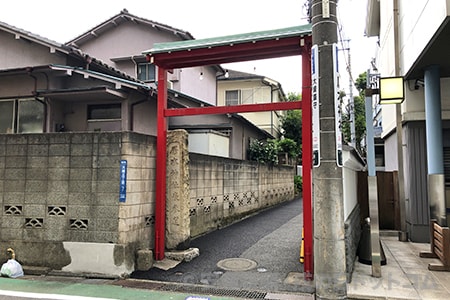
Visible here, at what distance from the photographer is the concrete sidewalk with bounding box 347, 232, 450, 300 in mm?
5344

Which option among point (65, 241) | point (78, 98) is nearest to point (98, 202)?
point (65, 241)

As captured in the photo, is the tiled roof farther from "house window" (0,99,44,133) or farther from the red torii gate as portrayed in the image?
the red torii gate

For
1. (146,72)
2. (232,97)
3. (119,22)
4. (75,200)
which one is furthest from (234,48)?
(232,97)

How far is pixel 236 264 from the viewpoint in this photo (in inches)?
281

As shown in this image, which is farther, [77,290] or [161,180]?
[161,180]

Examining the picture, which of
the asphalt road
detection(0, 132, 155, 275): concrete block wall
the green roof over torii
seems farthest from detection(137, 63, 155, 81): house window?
detection(0, 132, 155, 275): concrete block wall

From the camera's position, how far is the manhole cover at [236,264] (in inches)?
270

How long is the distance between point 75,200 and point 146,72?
1112cm

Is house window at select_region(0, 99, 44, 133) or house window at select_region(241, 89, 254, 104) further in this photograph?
house window at select_region(241, 89, 254, 104)

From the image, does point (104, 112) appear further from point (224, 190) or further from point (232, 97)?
point (232, 97)

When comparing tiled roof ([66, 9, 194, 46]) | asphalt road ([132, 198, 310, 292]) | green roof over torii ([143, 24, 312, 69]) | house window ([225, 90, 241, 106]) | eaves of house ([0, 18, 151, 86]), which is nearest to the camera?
asphalt road ([132, 198, 310, 292])

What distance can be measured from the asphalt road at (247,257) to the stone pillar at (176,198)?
60 centimetres

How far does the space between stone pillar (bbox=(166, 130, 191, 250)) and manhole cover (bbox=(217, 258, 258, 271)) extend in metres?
1.02

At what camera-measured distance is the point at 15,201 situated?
7062 millimetres
